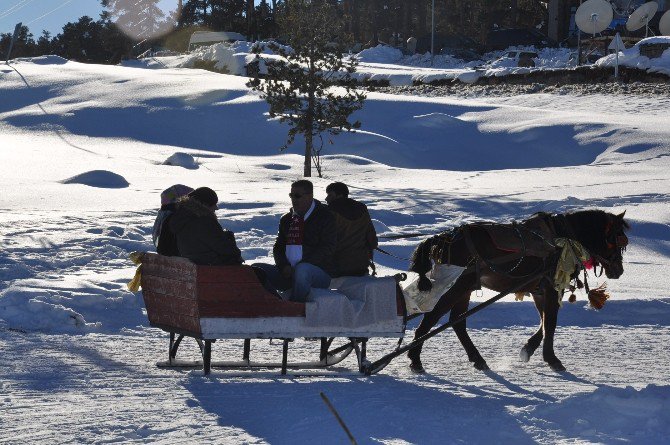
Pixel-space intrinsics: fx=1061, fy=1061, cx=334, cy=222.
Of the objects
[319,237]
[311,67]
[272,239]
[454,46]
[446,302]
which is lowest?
[272,239]

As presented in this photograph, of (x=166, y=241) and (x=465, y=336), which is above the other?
(x=166, y=241)

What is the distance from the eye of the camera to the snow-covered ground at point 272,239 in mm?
6504

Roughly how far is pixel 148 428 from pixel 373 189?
17.4 m

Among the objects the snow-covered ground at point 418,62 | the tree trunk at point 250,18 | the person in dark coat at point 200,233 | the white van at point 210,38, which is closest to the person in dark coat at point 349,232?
the person in dark coat at point 200,233

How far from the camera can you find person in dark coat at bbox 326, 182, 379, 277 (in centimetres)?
851

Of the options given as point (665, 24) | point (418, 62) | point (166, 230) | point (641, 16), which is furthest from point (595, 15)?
point (166, 230)

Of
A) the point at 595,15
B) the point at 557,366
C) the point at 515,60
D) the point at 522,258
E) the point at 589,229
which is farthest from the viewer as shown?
the point at 515,60

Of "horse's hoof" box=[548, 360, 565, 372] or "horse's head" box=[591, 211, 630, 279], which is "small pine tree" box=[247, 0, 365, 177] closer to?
"horse's head" box=[591, 211, 630, 279]

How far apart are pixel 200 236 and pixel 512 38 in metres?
58.5

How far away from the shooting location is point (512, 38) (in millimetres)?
64062

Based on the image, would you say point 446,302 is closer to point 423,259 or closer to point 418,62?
point 423,259

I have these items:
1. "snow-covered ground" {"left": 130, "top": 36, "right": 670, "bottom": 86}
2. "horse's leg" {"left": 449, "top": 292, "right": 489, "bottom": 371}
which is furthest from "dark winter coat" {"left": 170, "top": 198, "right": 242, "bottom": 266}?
"snow-covered ground" {"left": 130, "top": 36, "right": 670, "bottom": 86}

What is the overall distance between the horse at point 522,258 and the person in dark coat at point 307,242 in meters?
0.99

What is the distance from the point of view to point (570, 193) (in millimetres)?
21625
